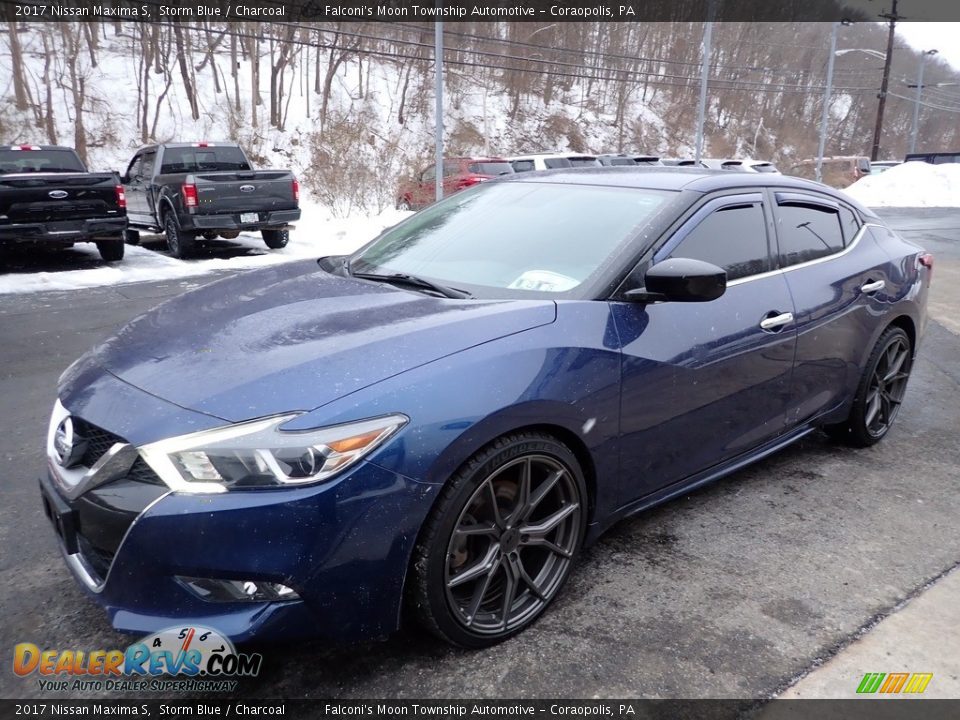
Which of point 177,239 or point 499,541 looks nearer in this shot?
point 499,541

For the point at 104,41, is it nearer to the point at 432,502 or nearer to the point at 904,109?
the point at 432,502

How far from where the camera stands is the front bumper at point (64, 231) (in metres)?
9.66

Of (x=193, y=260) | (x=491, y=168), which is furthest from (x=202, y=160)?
(x=491, y=168)

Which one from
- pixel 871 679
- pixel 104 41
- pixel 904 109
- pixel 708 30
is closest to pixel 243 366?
pixel 871 679

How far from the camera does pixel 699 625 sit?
2656 mm

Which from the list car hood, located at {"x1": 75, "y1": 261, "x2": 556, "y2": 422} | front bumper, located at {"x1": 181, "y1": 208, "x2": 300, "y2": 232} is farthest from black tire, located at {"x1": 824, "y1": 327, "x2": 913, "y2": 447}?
front bumper, located at {"x1": 181, "y1": 208, "x2": 300, "y2": 232}

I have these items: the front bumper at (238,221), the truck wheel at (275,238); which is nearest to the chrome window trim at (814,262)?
the front bumper at (238,221)

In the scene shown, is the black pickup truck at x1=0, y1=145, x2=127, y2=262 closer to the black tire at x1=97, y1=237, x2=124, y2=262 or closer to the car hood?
the black tire at x1=97, y1=237, x2=124, y2=262

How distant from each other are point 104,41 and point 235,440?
1543 inches

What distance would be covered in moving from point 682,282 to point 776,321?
923mm

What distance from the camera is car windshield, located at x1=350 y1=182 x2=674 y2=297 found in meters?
2.95

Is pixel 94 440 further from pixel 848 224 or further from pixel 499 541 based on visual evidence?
pixel 848 224

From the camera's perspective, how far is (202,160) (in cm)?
1305

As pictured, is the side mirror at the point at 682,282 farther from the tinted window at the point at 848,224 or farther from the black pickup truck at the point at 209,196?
the black pickup truck at the point at 209,196
